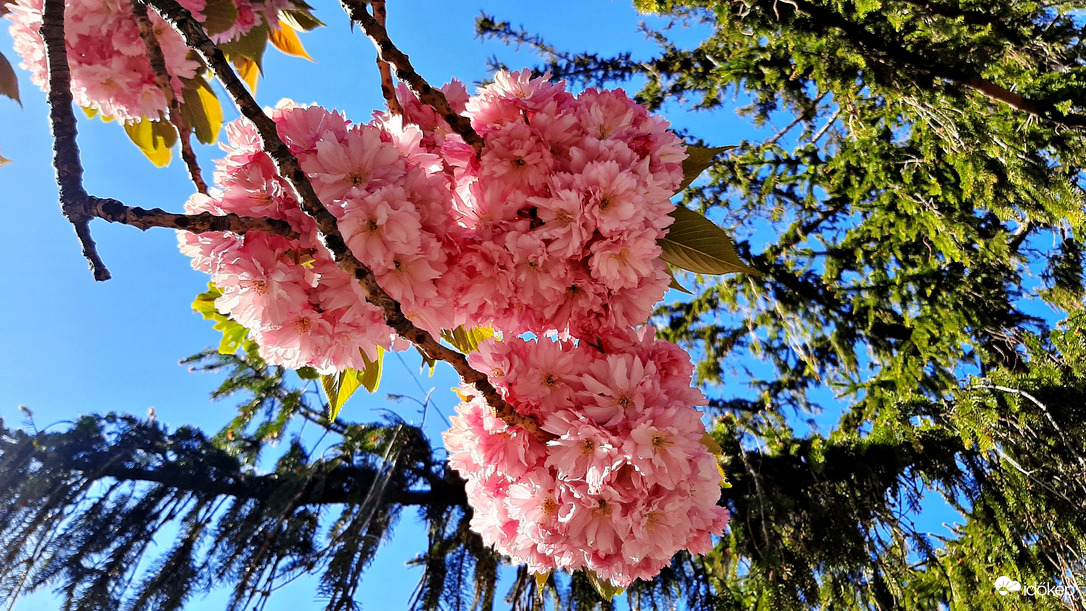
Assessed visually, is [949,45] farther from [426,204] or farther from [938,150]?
[426,204]

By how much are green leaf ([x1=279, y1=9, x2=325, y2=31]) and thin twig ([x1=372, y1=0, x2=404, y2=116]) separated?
0.36 m

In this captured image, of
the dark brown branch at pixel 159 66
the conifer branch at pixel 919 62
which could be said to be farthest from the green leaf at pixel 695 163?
the conifer branch at pixel 919 62

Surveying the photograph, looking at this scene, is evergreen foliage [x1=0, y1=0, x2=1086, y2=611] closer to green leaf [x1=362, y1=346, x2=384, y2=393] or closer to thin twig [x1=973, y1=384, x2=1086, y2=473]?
thin twig [x1=973, y1=384, x2=1086, y2=473]

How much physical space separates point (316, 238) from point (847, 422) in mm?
2989

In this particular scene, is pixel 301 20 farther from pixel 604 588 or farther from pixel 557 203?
pixel 604 588

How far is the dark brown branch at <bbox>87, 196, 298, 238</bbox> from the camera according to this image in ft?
1.62

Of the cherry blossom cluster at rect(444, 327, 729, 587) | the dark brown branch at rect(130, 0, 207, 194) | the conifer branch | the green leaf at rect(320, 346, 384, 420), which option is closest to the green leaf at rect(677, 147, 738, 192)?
the cherry blossom cluster at rect(444, 327, 729, 587)

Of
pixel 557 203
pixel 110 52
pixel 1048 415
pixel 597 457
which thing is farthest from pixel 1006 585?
pixel 110 52

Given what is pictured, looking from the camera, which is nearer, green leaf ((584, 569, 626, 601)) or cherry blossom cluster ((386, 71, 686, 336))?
cherry blossom cluster ((386, 71, 686, 336))

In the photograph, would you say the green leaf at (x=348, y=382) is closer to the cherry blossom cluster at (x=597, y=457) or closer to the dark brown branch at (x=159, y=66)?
the cherry blossom cluster at (x=597, y=457)

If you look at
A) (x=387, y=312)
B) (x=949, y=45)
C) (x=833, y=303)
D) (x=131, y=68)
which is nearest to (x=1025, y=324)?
(x=833, y=303)

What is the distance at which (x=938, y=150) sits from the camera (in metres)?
2.72

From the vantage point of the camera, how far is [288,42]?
114 cm

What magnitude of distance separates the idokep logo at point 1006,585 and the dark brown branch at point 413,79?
95.4 inches
